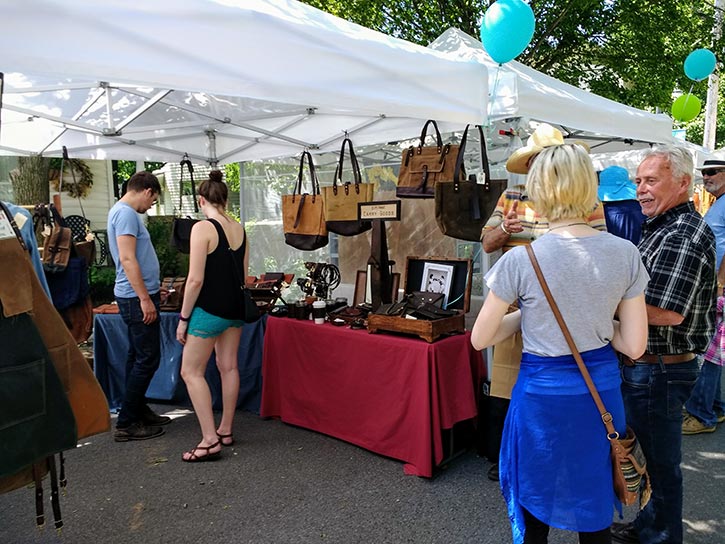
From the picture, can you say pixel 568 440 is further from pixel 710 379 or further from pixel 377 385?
pixel 710 379

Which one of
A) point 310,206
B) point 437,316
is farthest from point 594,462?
point 310,206

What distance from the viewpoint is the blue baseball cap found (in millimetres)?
2797

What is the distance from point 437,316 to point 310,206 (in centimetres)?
137

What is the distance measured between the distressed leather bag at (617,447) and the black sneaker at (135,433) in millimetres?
2939

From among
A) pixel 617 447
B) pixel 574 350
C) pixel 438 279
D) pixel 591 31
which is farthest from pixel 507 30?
pixel 591 31

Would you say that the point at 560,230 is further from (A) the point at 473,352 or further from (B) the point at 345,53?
(A) the point at 473,352

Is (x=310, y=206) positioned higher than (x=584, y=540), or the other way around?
(x=310, y=206)

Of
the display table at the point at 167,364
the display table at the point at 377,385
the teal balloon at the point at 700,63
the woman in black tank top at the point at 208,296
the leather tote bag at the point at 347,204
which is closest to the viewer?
the display table at the point at 377,385

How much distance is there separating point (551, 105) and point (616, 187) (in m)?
0.77

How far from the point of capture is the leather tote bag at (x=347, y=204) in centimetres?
345

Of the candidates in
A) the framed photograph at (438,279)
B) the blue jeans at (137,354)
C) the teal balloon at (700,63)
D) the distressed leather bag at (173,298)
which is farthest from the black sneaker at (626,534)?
the teal balloon at (700,63)

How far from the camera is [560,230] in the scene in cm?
147

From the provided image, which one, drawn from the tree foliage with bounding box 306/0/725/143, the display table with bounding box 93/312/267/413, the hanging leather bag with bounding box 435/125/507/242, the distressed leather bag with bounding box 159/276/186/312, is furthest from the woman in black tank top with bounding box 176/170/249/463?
the tree foliage with bounding box 306/0/725/143

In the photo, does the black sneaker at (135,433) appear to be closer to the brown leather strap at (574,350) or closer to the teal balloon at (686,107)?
the brown leather strap at (574,350)
